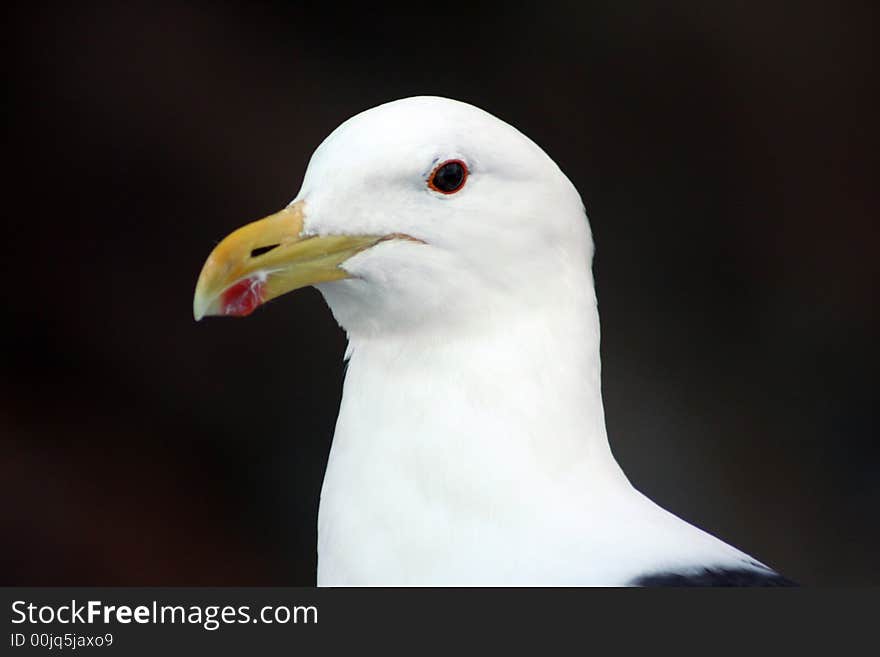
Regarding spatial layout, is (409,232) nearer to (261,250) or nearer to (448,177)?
(448,177)

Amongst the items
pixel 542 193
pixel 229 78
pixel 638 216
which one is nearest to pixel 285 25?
pixel 229 78

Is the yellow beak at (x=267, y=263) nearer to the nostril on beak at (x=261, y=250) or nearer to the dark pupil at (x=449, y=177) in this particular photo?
the nostril on beak at (x=261, y=250)

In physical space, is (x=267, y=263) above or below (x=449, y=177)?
below

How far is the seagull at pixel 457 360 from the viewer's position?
1.67m

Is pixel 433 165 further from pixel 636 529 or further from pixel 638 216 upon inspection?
pixel 638 216

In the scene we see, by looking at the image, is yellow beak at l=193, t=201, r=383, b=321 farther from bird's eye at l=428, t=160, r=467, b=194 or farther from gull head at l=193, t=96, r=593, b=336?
bird's eye at l=428, t=160, r=467, b=194

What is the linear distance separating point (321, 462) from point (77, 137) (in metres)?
1.20

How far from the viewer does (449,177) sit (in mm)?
1729

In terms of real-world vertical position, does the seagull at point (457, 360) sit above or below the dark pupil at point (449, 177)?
below

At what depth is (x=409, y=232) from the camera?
67.4 inches

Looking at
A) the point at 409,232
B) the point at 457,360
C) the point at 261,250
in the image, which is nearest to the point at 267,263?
the point at 261,250

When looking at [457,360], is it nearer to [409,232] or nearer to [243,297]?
[409,232]

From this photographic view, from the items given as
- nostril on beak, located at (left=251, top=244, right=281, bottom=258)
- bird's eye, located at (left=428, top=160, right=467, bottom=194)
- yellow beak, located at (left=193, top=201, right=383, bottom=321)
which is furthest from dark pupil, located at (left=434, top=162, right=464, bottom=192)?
nostril on beak, located at (left=251, top=244, right=281, bottom=258)

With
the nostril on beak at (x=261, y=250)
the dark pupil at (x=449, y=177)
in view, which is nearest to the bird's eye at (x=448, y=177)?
the dark pupil at (x=449, y=177)
